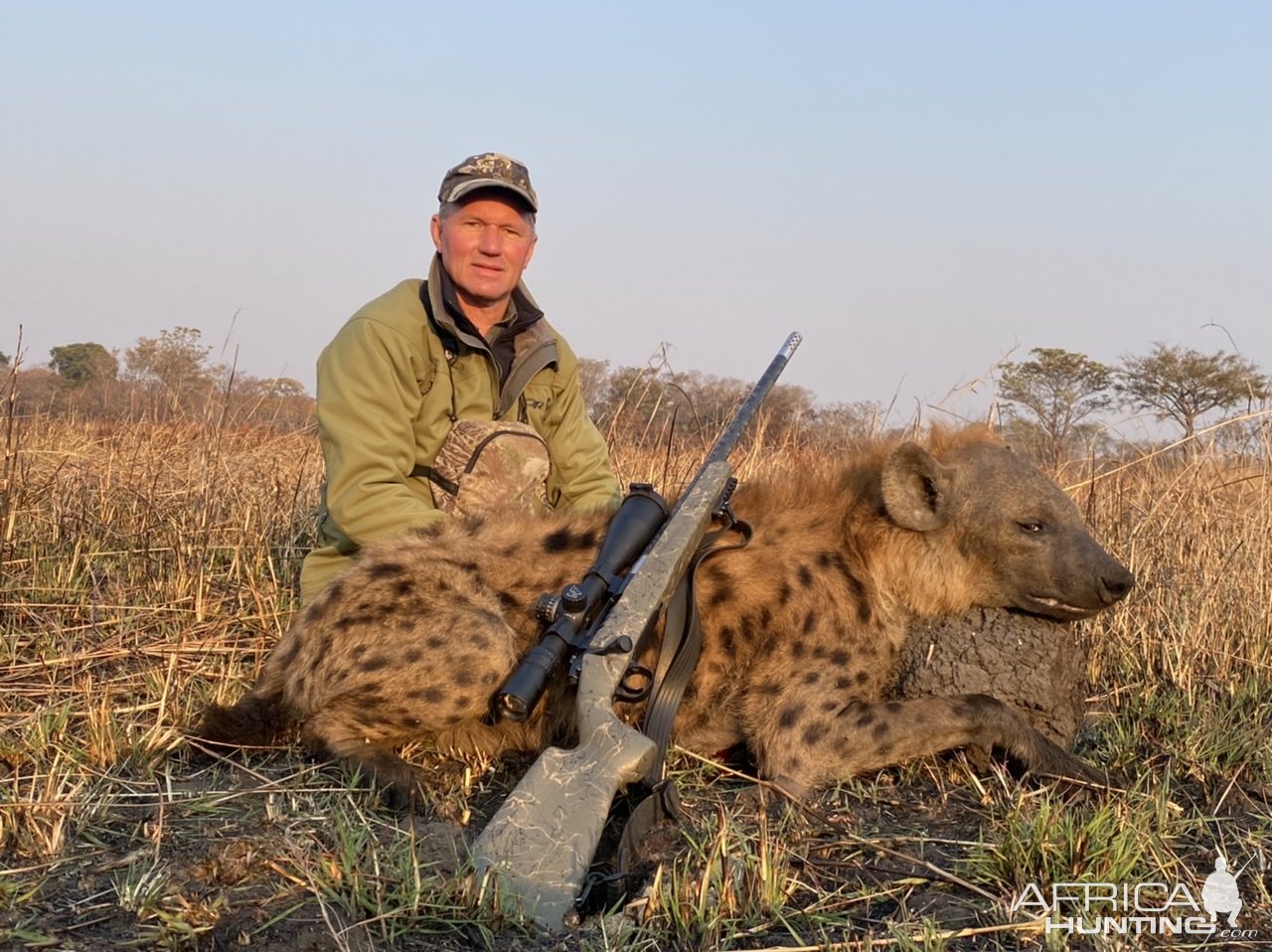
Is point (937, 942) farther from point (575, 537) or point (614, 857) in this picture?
point (575, 537)

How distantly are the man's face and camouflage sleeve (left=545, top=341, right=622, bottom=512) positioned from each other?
1.69 ft

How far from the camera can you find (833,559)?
4.35 meters

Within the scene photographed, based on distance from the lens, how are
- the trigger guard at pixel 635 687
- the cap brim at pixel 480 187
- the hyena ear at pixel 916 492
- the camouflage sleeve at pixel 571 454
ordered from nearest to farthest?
the trigger guard at pixel 635 687
the hyena ear at pixel 916 492
the cap brim at pixel 480 187
the camouflage sleeve at pixel 571 454

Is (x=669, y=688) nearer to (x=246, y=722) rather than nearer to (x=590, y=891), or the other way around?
(x=590, y=891)

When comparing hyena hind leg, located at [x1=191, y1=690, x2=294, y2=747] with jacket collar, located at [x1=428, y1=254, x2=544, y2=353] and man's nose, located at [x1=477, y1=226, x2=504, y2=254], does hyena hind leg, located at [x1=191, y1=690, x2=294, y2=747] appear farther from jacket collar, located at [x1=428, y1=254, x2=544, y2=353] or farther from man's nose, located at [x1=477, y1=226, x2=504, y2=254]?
man's nose, located at [x1=477, y1=226, x2=504, y2=254]

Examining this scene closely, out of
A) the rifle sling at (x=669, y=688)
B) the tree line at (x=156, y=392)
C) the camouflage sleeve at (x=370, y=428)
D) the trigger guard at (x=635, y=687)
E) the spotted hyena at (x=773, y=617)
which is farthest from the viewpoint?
the tree line at (x=156, y=392)

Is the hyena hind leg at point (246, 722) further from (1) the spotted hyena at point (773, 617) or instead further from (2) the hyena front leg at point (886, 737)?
(2) the hyena front leg at point (886, 737)

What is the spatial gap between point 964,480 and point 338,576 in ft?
7.25

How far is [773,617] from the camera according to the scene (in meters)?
→ 4.18

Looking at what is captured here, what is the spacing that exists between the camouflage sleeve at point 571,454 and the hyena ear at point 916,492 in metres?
1.72

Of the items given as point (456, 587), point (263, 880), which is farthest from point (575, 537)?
point (263, 880)

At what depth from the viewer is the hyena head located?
412 centimetres

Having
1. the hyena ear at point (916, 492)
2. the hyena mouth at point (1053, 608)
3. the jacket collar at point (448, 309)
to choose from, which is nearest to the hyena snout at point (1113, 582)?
the hyena mouth at point (1053, 608)

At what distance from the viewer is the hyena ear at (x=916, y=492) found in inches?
167
